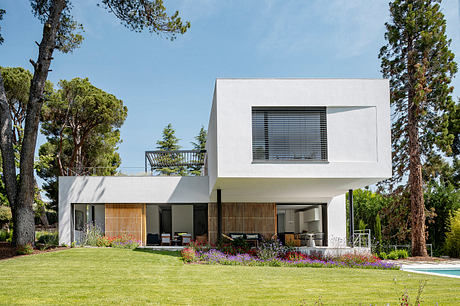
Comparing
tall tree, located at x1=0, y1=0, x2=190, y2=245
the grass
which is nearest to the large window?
the grass

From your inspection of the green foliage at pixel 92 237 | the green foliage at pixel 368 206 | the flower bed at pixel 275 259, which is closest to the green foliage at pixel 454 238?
the green foliage at pixel 368 206

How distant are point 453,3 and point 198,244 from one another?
Answer: 1398 cm

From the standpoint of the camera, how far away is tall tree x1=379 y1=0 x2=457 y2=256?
1728 cm

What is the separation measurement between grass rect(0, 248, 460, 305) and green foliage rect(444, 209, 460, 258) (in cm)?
842

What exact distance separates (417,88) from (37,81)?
1432 centimetres

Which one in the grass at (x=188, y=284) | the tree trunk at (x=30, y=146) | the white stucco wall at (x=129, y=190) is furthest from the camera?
the white stucco wall at (x=129, y=190)

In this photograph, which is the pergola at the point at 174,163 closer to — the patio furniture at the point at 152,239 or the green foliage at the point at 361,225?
the patio furniture at the point at 152,239

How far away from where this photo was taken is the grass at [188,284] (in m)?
7.30

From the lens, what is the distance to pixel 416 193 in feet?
57.5

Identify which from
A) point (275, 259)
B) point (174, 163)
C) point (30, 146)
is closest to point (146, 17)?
point (30, 146)

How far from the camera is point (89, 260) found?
11.9 meters

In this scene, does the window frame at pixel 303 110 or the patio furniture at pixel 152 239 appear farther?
the patio furniture at pixel 152 239

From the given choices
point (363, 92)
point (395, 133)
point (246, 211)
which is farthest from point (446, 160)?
point (363, 92)

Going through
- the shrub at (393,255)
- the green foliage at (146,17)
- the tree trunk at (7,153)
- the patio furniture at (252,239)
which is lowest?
the shrub at (393,255)
